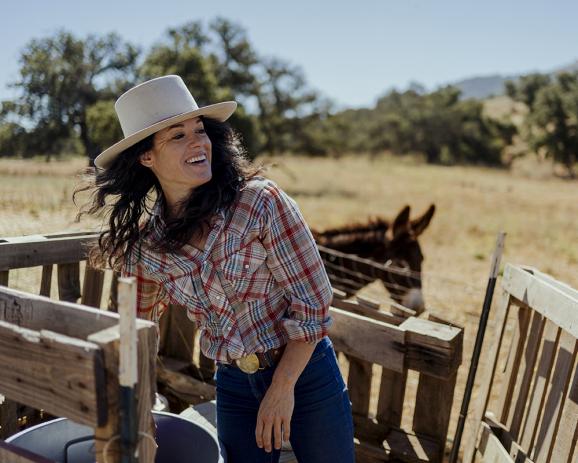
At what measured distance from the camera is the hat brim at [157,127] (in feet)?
6.45

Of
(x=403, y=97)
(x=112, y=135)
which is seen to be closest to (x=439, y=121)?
(x=403, y=97)

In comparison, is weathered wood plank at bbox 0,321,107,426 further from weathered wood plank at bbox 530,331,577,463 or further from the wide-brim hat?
weathered wood plank at bbox 530,331,577,463

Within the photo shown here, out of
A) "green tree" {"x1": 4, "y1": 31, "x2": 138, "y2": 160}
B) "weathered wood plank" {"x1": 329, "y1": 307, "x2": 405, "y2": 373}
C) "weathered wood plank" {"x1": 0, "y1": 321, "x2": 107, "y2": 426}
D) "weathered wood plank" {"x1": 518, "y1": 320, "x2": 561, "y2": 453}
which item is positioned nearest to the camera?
"weathered wood plank" {"x1": 0, "y1": 321, "x2": 107, "y2": 426}

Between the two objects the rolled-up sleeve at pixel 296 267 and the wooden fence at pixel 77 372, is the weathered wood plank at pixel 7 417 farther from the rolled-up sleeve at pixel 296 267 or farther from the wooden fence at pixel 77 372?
the rolled-up sleeve at pixel 296 267

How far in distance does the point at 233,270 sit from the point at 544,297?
1419mm

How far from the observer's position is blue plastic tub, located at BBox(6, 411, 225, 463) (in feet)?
6.33

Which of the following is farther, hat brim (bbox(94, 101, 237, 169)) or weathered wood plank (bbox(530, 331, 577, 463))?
weathered wood plank (bbox(530, 331, 577, 463))

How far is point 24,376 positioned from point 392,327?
175 centimetres

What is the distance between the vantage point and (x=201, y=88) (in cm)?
1988

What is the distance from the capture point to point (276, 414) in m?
1.82

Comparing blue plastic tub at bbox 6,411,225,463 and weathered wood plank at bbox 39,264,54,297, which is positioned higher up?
weathered wood plank at bbox 39,264,54,297

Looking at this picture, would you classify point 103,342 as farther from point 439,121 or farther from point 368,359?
point 439,121

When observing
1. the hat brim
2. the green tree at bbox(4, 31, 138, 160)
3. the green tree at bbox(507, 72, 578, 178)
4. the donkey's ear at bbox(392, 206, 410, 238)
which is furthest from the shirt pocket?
the green tree at bbox(507, 72, 578, 178)

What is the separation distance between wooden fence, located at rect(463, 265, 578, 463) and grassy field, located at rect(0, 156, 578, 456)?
1.27 feet
